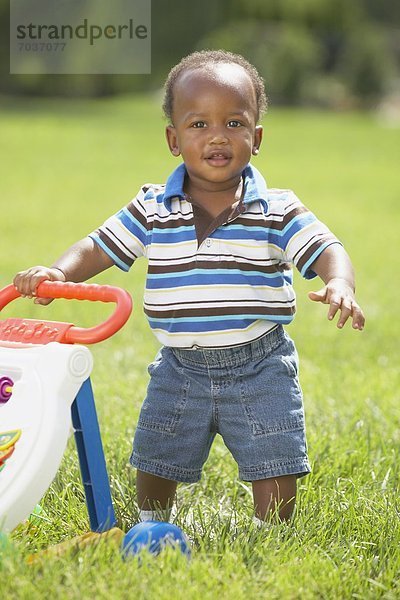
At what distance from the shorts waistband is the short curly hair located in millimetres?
610

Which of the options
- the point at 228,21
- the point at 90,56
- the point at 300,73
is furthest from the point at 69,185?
the point at 228,21

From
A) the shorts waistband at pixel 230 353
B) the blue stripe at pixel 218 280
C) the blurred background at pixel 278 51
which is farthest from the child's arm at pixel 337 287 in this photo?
the blurred background at pixel 278 51

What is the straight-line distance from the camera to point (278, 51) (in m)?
33.9

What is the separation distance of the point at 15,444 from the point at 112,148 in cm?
1955

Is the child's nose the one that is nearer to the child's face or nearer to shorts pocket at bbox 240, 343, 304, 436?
the child's face

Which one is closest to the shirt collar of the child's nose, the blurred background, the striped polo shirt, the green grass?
the striped polo shirt

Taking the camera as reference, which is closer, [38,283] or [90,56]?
[38,283]

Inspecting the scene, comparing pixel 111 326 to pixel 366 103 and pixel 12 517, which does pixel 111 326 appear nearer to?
pixel 12 517

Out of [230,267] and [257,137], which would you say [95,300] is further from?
[257,137]

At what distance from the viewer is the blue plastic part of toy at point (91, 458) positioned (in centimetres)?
227

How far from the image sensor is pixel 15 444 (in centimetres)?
217

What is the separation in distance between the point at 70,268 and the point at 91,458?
575mm

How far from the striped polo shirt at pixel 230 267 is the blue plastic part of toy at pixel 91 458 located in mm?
423

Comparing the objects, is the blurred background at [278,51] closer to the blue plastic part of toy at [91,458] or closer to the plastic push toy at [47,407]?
the plastic push toy at [47,407]
